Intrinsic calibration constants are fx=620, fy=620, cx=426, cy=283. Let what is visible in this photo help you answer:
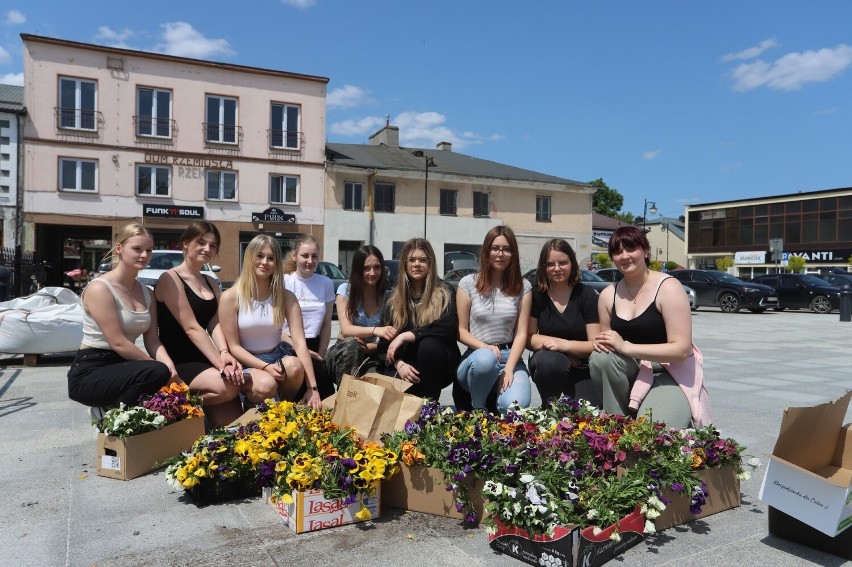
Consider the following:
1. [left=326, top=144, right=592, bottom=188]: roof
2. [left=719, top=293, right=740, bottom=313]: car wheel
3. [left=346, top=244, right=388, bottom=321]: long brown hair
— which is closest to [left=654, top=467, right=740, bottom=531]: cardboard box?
[left=346, top=244, right=388, bottom=321]: long brown hair

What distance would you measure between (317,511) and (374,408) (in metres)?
0.68

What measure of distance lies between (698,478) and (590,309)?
1.66 m

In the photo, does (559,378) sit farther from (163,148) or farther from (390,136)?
(390,136)

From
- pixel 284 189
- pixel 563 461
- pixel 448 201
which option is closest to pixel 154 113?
pixel 284 189

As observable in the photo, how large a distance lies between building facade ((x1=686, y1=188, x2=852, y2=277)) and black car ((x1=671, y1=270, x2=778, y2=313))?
2707cm

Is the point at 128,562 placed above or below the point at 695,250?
below

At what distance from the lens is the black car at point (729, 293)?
2094cm

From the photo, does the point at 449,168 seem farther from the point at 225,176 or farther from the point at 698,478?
the point at 698,478

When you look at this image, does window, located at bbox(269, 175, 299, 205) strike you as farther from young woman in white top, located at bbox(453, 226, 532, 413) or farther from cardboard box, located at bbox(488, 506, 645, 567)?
cardboard box, located at bbox(488, 506, 645, 567)

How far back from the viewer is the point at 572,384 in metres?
4.47

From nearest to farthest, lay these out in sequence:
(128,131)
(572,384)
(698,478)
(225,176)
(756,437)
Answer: (698,478) → (572,384) → (756,437) → (128,131) → (225,176)

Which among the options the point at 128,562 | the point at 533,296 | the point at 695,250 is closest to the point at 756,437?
the point at 533,296

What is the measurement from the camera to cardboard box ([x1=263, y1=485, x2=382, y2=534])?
9.81ft

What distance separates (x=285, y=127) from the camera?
2912 centimetres
